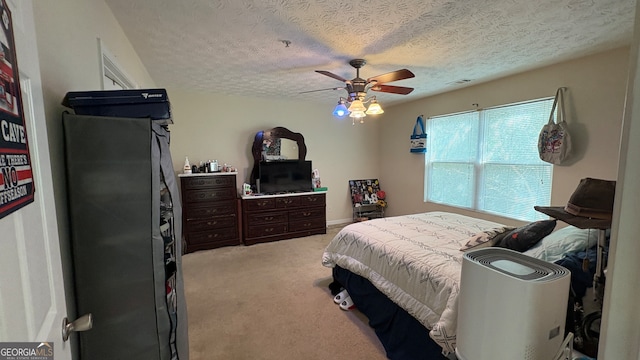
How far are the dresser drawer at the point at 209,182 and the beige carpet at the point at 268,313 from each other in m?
0.99

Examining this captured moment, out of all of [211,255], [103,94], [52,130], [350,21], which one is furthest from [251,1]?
[211,255]

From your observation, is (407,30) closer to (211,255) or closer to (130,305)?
(130,305)

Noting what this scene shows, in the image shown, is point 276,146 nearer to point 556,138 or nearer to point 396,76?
point 396,76

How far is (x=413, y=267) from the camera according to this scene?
1909mm

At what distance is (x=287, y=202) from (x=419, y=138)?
2.51 metres

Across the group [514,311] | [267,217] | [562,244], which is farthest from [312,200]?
[514,311]

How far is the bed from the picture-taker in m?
1.64

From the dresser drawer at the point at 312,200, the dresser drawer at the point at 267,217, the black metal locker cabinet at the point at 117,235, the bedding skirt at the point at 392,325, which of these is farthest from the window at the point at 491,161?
the black metal locker cabinet at the point at 117,235

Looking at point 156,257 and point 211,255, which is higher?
point 156,257

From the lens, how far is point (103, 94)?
1080mm

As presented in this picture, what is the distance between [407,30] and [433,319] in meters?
2.09

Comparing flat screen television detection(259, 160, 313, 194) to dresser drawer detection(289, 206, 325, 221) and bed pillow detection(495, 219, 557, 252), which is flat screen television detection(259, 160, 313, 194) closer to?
dresser drawer detection(289, 206, 325, 221)

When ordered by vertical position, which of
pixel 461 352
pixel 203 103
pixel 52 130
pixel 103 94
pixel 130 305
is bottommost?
pixel 461 352

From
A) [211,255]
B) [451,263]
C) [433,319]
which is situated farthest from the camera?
[211,255]
